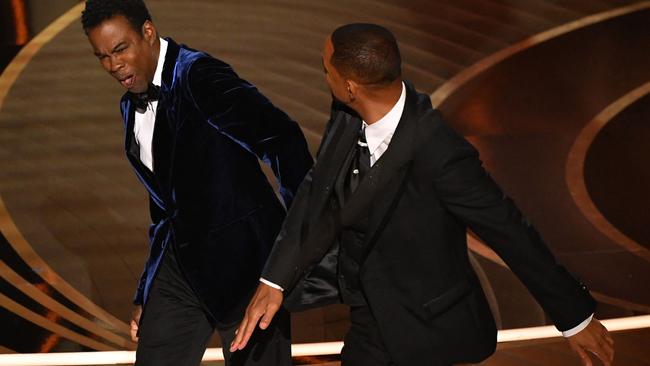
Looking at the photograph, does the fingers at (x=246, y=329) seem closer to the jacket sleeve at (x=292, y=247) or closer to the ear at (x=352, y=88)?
the jacket sleeve at (x=292, y=247)

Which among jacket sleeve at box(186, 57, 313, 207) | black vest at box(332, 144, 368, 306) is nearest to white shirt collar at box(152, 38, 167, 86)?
jacket sleeve at box(186, 57, 313, 207)

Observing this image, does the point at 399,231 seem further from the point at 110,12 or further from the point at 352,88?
the point at 110,12

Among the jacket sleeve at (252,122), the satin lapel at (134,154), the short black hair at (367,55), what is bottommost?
the satin lapel at (134,154)

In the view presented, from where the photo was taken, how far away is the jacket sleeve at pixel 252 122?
8.74 feet

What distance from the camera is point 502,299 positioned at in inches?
176

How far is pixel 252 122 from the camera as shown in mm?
2664

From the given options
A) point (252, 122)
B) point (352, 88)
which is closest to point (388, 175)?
point (352, 88)

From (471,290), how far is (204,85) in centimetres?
92

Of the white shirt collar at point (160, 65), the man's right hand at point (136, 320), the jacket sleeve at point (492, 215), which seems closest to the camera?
the jacket sleeve at point (492, 215)

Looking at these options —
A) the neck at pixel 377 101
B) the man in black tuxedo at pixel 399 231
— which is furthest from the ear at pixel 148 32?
the neck at pixel 377 101

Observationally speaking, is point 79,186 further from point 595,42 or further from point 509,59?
point 595,42

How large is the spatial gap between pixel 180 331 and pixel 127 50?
0.84 metres

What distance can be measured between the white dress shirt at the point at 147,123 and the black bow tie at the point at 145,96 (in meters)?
0.01

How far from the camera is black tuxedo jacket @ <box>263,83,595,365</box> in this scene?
7.63 ft
